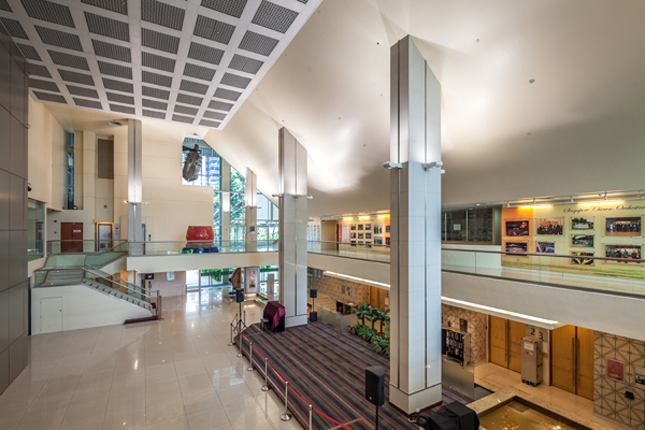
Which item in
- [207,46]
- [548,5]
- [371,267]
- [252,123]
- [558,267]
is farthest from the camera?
[252,123]

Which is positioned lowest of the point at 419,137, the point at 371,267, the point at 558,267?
the point at 371,267

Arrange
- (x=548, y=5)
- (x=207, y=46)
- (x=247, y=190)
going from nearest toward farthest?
(x=548, y=5), (x=207, y=46), (x=247, y=190)

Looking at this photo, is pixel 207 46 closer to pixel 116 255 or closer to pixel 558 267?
pixel 558 267

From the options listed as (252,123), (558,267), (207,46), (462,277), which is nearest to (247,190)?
(252,123)

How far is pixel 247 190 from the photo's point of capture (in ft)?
75.7

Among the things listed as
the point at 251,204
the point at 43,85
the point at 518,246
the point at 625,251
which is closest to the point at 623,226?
the point at 625,251

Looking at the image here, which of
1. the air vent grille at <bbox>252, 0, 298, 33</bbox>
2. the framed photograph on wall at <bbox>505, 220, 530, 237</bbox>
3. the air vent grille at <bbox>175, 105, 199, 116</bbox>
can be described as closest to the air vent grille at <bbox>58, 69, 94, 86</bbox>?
the air vent grille at <bbox>175, 105, 199, 116</bbox>

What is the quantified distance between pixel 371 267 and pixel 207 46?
29.6 feet

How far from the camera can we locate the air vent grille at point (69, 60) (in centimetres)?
784

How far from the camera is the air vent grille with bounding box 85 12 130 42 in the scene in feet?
21.2

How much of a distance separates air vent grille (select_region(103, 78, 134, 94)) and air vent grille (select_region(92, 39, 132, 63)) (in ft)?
5.04

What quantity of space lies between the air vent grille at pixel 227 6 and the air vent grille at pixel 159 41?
1.52 metres

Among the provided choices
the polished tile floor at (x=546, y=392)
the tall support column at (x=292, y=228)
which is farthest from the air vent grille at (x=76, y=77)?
the polished tile floor at (x=546, y=392)

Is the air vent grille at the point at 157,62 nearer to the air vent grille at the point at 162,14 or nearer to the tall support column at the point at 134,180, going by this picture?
the air vent grille at the point at 162,14
